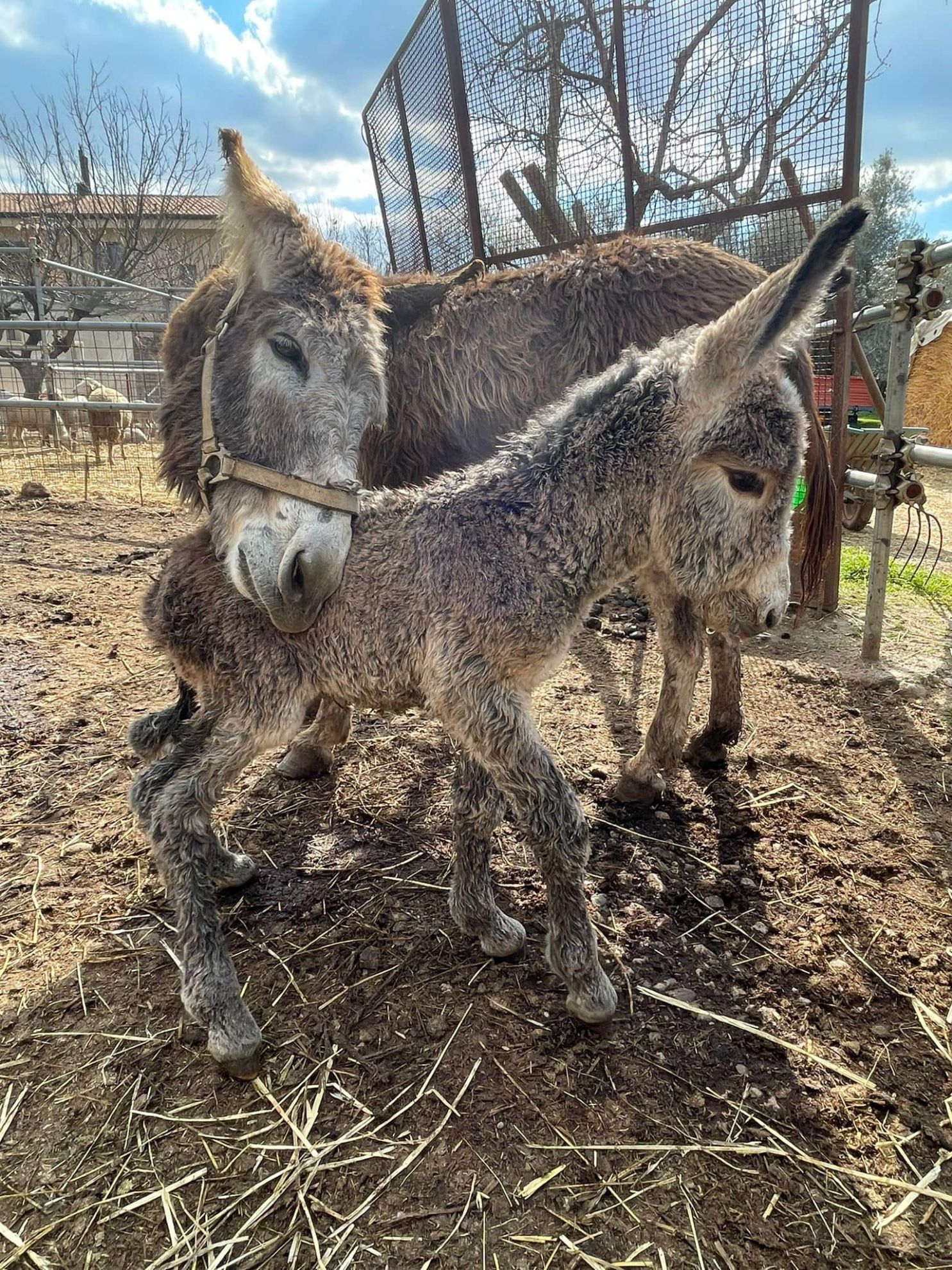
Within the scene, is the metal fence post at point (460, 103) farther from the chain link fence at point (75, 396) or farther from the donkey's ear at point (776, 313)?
the donkey's ear at point (776, 313)

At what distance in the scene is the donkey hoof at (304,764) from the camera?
342 centimetres

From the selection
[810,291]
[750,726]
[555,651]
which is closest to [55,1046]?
[555,651]

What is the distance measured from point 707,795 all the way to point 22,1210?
9.14ft

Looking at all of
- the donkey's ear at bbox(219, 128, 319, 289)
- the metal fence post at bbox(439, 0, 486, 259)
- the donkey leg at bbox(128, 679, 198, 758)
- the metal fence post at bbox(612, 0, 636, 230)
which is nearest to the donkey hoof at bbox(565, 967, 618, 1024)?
the donkey leg at bbox(128, 679, 198, 758)

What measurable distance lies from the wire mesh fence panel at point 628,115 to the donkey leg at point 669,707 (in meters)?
3.14

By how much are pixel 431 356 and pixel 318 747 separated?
202cm

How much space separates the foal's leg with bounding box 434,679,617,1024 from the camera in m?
2.05

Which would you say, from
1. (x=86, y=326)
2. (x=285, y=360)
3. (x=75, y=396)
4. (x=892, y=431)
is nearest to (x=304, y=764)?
(x=285, y=360)

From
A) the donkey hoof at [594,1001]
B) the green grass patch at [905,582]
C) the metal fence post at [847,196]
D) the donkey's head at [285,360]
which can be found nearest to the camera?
the donkey hoof at [594,1001]

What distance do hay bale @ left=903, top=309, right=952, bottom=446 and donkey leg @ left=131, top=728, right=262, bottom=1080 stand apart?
1446 cm

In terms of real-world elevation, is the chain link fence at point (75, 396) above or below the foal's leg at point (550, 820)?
above

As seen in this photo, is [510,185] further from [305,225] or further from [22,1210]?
[22,1210]

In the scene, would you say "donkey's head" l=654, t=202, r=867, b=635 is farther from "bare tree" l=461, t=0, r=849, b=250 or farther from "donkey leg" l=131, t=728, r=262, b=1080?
"bare tree" l=461, t=0, r=849, b=250

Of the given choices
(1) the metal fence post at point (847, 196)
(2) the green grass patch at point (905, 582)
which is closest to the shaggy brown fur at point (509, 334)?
(1) the metal fence post at point (847, 196)
